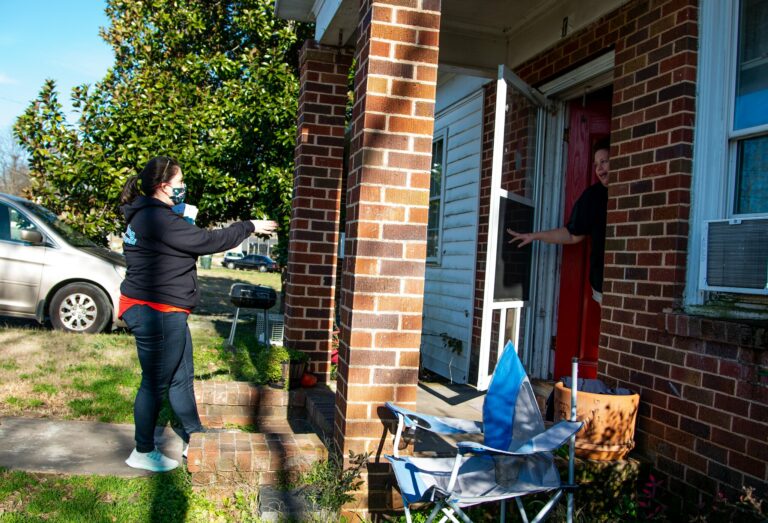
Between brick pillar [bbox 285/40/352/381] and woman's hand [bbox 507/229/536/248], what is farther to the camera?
brick pillar [bbox 285/40/352/381]

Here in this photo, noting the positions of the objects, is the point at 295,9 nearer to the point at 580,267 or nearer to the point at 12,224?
the point at 580,267

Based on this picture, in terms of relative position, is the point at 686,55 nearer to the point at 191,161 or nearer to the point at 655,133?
the point at 655,133

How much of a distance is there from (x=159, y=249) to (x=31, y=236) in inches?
207

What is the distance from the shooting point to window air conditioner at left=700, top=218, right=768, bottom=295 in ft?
9.64

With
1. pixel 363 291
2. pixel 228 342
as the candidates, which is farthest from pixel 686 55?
pixel 228 342

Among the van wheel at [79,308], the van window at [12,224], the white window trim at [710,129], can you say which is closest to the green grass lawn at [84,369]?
the van wheel at [79,308]

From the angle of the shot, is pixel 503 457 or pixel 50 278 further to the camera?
pixel 50 278

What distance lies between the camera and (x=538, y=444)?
251cm

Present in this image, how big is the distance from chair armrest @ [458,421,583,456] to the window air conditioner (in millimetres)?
1080

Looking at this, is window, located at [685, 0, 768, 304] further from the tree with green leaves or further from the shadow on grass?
the tree with green leaves

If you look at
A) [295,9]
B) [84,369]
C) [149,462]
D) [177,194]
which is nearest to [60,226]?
[84,369]

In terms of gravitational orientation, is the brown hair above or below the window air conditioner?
above

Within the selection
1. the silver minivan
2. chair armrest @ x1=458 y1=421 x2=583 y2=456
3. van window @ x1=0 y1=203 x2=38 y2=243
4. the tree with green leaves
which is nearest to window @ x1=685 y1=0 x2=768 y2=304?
chair armrest @ x1=458 y1=421 x2=583 y2=456

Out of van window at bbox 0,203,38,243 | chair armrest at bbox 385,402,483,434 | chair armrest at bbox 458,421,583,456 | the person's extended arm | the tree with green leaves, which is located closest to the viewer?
chair armrest at bbox 458,421,583,456
